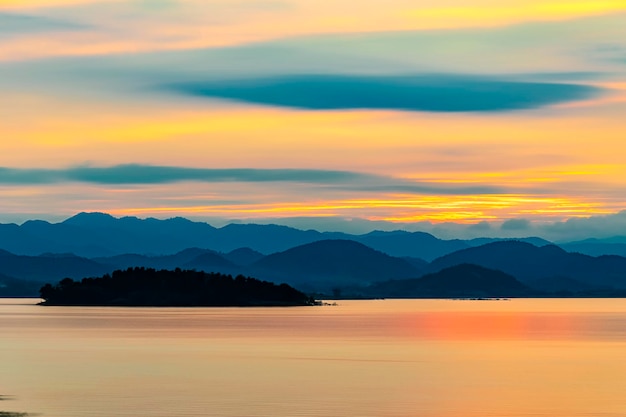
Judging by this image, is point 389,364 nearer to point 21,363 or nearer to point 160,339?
point 21,363

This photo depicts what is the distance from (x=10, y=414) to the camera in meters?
75.7

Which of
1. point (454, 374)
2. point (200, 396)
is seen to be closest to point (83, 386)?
point (200, 396)

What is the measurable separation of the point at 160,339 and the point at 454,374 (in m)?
73.0

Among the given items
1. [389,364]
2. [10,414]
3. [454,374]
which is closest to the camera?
[10,414]

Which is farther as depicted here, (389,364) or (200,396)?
(389,364)

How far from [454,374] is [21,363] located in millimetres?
44920

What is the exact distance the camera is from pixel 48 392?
3802 inches

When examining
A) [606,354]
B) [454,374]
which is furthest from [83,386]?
[606,354]

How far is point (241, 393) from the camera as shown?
96812 mm

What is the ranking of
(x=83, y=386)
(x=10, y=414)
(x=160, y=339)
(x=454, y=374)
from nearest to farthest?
(x=10, y=414) → (x=83, y=386) → (x=454, y=374) → (x=160, y=339)

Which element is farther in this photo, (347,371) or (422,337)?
(422,337)

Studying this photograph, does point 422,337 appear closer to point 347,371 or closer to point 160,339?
point 160,339

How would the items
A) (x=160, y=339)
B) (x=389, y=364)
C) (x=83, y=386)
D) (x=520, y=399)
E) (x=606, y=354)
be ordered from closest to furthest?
(x=520, y=399)
(x=83, y=386)
(x=389, y=364)
(x=606, y=354)
(x=160, y=339)

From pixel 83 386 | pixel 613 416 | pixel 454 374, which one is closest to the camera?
pixel 613 416
